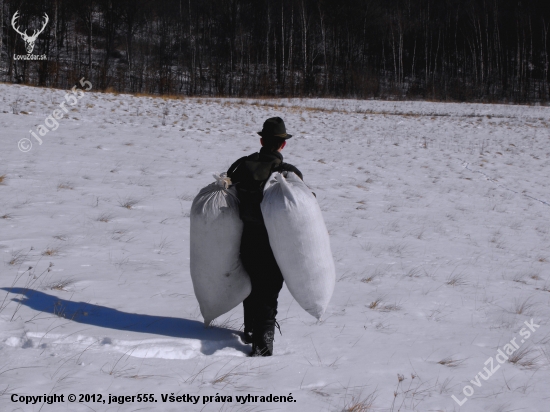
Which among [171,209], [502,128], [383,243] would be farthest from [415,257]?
[502,128]

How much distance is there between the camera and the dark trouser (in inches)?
108

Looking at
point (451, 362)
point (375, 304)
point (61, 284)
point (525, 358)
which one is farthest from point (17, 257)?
point (525, 358)

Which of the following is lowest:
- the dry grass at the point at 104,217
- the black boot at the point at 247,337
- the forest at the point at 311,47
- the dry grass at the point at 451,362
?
the dry grass at the point at 451,362

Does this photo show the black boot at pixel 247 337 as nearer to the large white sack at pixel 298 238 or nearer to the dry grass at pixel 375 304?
the large white sack at pixel 298 238

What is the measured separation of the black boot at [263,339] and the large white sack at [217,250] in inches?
10.8

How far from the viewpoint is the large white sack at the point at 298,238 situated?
2.59m

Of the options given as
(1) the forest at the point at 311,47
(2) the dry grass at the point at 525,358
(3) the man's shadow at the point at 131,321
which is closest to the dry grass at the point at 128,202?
(3) the man's shadow at the point at 131,321

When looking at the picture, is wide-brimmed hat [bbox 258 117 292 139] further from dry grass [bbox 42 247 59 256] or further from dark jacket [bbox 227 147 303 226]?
dry grass [bbox 42 247 59 256]

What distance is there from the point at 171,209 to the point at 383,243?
99.7 inches

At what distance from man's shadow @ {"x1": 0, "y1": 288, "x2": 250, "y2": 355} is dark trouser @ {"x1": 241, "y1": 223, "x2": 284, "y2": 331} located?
23cm

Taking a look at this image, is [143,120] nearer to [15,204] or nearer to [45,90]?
[45,90]

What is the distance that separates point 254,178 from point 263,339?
90cm

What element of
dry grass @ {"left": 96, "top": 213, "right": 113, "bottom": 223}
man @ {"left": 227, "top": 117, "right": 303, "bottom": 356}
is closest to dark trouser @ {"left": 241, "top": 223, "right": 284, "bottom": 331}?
man @ {"left": 227, "top": 117, "right": 303, "bottom": 356}

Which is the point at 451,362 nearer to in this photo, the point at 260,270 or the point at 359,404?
the point at 359,404
